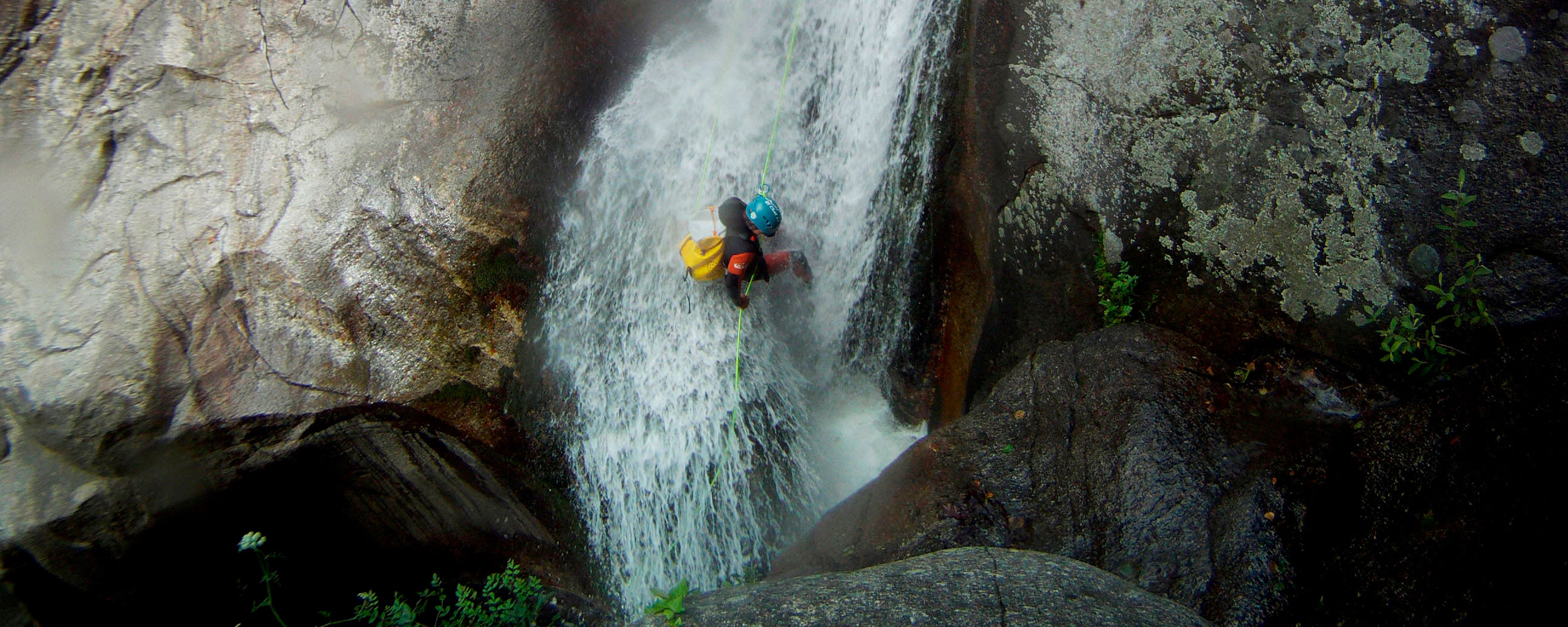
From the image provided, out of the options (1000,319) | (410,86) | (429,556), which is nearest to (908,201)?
(1000,319)

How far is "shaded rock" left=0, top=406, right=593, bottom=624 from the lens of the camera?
4605 mm

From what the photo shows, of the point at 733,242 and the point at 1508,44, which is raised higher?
the point at 733,242

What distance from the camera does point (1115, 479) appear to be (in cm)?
375

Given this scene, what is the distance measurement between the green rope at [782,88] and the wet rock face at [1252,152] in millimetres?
1304

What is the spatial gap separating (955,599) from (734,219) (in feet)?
8.96

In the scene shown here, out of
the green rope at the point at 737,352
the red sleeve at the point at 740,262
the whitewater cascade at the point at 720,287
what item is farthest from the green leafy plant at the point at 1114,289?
the green rope at the point at 737,352

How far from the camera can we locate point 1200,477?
3.54m

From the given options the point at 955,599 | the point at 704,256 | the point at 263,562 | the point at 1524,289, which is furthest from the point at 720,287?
the point at 1524,289

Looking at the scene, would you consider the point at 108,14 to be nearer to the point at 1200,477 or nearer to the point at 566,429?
the point at 566,429

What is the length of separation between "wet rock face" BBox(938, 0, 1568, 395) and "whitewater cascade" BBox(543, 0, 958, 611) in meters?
0.83

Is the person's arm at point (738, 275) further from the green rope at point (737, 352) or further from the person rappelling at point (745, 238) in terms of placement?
the green rope at point (737, 352)

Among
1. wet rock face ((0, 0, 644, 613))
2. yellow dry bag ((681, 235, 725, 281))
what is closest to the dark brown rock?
yellow dry bag ((681, 235, 725, 281))

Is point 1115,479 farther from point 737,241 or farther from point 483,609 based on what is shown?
point 483,609

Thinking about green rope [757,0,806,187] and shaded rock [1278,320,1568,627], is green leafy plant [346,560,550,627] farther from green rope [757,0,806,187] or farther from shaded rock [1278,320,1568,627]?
shaded rock [1278,320,1568,627]
